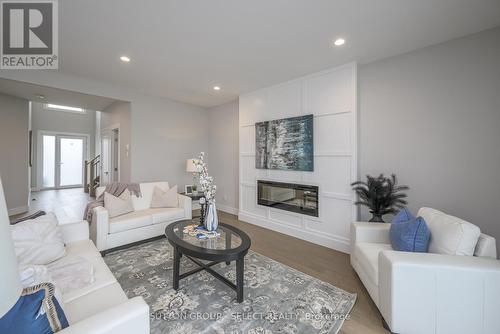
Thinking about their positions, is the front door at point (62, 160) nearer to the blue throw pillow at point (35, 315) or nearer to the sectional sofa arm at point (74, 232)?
the sectional sofa arm at point (74, 232)

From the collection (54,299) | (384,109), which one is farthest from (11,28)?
(384,109)

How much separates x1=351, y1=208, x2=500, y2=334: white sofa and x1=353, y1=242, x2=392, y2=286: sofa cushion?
0.13 metres

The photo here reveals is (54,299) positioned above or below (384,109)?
below

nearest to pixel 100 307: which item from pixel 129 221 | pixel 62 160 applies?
pixel 129 221

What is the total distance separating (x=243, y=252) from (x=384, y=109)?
8.74ft

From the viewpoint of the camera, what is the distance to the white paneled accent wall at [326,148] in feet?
10.1

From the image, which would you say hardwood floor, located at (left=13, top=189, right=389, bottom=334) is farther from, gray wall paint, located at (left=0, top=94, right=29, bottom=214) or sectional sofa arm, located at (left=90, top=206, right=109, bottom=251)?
sectional sofa arm, located at (left=90, top=206, right=109, bottom=251)

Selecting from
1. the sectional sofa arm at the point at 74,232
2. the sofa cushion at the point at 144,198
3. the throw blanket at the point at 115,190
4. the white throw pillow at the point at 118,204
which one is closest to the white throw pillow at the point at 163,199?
the sofa cushion at the point at 144,198

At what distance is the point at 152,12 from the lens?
82.1 inches

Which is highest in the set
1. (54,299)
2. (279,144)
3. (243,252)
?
(279,144)

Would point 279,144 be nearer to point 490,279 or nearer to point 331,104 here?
point 331,104

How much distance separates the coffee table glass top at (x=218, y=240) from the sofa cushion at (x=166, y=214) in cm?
96

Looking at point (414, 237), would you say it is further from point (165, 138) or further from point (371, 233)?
point (165, 138)

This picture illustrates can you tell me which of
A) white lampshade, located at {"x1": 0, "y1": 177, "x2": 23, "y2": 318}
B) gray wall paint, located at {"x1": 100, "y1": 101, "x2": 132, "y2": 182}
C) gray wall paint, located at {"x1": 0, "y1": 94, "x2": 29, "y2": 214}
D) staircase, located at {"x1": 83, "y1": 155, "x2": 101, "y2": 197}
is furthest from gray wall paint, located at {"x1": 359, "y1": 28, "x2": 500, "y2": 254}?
staircase, located at {"x1": 83, "y1": 155, "x2": 101, "y2": 197}
